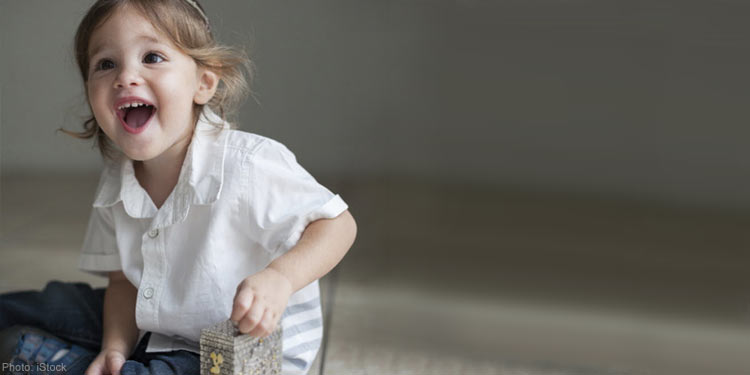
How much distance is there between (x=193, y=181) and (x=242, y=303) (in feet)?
0.53

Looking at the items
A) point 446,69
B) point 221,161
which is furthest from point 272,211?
point 446,69

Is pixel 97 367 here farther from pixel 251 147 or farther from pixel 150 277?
pixel 251 147

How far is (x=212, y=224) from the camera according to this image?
2.22 ft

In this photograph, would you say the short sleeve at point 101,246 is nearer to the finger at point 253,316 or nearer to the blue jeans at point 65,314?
the blue jeans at point 65,314

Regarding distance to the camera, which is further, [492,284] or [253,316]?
[492,284]

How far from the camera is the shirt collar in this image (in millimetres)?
675

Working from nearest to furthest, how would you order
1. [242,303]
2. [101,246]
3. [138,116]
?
[242,303]
[138,116]
[101,246]

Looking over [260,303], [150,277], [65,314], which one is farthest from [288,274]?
[65,314]

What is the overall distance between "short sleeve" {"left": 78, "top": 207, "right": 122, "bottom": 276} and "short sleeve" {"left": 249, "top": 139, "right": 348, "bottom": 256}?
0.53ft

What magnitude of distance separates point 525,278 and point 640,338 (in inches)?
6.5

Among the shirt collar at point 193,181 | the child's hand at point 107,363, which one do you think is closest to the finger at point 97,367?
the child's hand at point 107,363

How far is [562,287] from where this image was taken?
1.09 m

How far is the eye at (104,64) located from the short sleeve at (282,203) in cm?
14

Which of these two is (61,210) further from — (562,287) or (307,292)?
(562,287)
